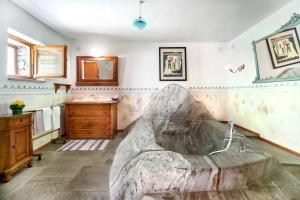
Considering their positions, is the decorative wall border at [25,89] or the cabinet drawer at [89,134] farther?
the cabinet drawer at [89,134]

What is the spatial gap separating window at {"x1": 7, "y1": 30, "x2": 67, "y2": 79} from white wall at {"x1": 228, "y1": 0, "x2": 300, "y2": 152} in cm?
357

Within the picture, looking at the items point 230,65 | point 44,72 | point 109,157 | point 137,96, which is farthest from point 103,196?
point 230,65

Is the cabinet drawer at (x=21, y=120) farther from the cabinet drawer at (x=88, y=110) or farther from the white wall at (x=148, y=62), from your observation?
the white wall at (x=148, y=62)

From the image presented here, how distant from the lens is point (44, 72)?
10.2 feet

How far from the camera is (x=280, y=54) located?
2.78 m

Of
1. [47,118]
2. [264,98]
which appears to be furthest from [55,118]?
[264,98]

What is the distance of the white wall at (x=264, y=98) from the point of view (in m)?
2.62

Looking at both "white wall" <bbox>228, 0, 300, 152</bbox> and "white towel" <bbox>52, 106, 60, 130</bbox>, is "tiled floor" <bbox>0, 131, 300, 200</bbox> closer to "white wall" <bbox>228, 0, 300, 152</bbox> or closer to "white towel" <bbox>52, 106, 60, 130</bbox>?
"white wall" <bbox>228, 0, 300, 152</bbox>

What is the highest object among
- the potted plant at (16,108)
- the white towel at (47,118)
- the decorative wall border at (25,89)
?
the decorative wall border at (25,89)

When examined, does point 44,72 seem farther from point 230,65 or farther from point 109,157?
point 230,65

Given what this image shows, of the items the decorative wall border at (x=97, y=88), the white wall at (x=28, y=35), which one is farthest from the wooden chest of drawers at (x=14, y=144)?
the decorative wall border at (x=97, y=88)

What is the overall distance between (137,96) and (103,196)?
3.03m

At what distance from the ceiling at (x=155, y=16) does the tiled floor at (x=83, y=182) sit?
7.13 feet

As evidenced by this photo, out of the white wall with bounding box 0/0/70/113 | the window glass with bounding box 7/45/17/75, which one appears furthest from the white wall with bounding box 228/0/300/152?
the window glass with bounding box 7/45/17/75
